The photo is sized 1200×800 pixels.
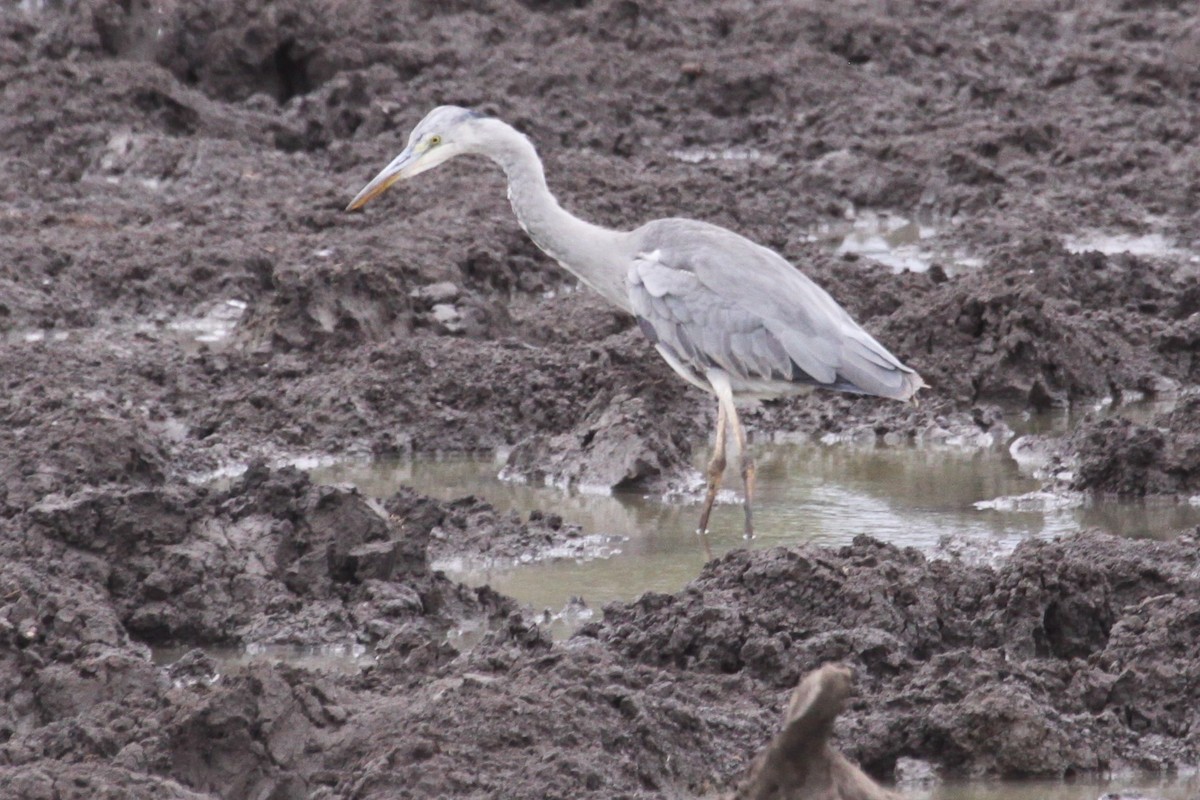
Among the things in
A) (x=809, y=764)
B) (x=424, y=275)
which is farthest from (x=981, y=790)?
(x=424, y=275)

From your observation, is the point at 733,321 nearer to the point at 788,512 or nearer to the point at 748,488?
the point at 748,488

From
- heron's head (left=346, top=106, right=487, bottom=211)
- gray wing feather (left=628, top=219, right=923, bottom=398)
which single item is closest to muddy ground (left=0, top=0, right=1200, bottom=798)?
gray wing feather (left=628, top=219, right=923, bottom=398)

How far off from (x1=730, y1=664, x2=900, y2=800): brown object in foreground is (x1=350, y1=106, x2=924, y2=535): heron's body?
3.52 meters

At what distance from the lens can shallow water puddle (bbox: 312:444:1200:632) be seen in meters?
7.42

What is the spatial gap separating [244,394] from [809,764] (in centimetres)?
574

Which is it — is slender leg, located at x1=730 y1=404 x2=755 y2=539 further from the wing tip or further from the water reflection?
the wing tip

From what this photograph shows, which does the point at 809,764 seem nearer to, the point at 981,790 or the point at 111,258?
the point at 981,790

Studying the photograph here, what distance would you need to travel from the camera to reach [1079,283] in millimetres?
11227

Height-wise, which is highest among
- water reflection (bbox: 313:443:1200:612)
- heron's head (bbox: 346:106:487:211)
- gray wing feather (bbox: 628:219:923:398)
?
heron's head (bbox: 346:106:487:211)

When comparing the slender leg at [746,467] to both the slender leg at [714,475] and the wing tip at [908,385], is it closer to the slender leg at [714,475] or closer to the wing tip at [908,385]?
the slender leg at [714,475]

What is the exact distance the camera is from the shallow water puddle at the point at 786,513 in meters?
7.42

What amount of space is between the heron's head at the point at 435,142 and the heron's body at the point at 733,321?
2.30ft

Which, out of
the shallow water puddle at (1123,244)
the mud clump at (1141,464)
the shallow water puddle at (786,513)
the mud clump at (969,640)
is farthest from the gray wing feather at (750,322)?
the shallow water puddle at (1123,244)

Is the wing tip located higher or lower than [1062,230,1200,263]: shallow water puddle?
lower
